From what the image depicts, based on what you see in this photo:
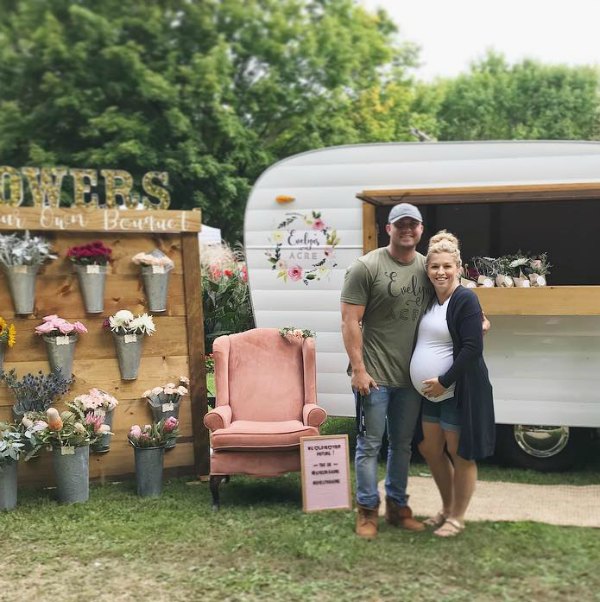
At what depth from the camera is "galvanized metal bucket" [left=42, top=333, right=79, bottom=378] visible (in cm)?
470

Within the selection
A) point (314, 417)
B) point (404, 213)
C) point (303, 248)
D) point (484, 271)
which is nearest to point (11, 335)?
point (314, 417)

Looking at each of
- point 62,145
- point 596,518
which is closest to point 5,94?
point 62,145

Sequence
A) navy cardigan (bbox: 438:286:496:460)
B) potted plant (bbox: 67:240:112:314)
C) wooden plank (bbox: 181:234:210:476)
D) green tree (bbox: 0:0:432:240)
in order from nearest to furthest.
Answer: navy cardigan (bbox: 438:286:496:460) < potted plant (bbox: 67:240:112:314) < wooden plank (bbox: 181:234:210:476) < green tree (bbox: 0:0:432:240)

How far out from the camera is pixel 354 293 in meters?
3.74

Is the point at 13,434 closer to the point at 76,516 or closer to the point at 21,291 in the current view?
the point at 76,516

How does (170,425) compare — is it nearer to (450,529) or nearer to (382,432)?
(382,432)

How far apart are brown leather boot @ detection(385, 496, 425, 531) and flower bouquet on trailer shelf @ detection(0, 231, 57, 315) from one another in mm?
2718

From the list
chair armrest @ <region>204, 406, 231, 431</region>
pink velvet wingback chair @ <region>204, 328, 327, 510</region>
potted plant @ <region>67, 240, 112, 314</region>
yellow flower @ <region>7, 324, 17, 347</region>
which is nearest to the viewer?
pink velvet wingback chair @ <region>204, 328, 327, 510</region>

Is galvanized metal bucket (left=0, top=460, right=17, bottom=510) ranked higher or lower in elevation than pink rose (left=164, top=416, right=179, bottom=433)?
lower

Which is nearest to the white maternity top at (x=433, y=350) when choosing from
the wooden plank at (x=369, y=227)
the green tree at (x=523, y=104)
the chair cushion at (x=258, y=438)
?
the chair cushion at (x=258, y=438)

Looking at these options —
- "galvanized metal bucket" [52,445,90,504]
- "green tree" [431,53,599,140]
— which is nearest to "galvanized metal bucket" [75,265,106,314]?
"galvanized metal bucket" [52,445,90,504]

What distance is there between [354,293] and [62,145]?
15500mm

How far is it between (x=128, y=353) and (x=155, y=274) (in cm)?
59

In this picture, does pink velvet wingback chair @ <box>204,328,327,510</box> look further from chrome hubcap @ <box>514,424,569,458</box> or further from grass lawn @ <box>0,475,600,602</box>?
chrome hubcap @ <box>514,424,569,458</box>
